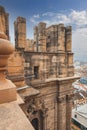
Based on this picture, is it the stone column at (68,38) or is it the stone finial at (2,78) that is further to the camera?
the stone column at (68,38)

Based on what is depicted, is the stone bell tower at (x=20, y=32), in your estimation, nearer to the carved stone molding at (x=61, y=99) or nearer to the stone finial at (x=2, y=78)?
the carved stone molding at (x=61, y=99)

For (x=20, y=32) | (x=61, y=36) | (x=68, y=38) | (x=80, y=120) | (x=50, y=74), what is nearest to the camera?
(x=20, y=32)

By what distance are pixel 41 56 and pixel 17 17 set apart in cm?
273

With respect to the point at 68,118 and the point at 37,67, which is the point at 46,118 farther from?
the point at 37,67

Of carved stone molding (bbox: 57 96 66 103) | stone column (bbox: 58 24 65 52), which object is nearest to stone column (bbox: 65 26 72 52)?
stone column (bbox: 58 24 65 52)

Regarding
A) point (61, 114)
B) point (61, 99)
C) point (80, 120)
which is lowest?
point (80, 120)

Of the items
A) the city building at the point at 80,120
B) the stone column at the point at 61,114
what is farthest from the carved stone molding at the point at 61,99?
the city building at the point at 80,120

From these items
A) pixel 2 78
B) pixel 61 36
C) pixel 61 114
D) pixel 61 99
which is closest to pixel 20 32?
pixel 61 36

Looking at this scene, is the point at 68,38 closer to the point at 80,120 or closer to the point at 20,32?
the point at 20,32

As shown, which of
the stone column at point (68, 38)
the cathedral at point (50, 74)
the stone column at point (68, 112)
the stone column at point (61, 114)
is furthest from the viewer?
the stone column at point (68, 112)

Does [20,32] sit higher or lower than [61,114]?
higher

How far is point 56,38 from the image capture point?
9.53m

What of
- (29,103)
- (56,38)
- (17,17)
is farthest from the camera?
(56,38)

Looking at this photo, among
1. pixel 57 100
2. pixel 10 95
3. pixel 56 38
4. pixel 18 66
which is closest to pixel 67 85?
pixel 57 100
